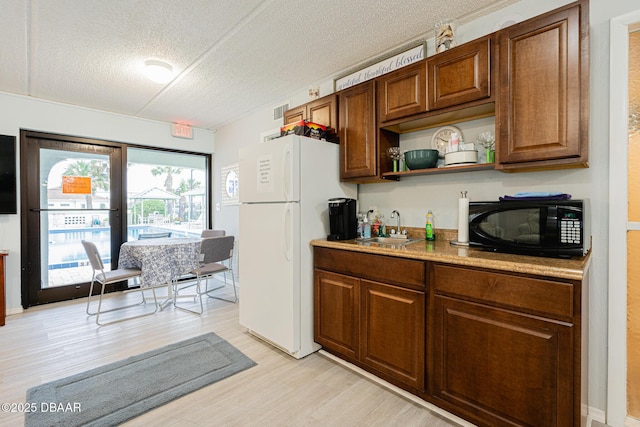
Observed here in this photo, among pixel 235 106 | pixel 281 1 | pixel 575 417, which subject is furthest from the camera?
pixel 235 106

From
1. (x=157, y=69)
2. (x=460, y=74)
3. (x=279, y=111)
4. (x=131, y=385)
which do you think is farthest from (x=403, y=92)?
(x=131, y=385)

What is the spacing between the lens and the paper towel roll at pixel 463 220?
2.04 meters

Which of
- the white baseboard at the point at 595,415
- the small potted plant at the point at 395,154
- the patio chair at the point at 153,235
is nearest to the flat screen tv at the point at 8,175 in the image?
the patio chair at the point at 153,235

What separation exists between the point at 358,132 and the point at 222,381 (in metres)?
2.19

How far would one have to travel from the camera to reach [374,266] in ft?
6.64

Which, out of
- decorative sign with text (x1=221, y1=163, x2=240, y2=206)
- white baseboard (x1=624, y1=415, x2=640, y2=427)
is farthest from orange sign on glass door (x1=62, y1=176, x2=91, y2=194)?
white baseboard (x1=624, y1=415, x2=640, y2=427)

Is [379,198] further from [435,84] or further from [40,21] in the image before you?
[40,21]

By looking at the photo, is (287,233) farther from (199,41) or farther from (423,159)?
(199,41)

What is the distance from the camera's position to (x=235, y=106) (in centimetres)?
403

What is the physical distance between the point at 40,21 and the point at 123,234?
285cm

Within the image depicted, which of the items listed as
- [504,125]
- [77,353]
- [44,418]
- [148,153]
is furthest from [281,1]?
[148,153]

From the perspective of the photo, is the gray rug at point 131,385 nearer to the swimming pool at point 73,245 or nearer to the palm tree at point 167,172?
the swimming pool at point 73,245

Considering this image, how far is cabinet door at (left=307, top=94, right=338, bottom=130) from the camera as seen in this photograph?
2.73 meters

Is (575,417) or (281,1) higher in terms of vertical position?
(281,1)
